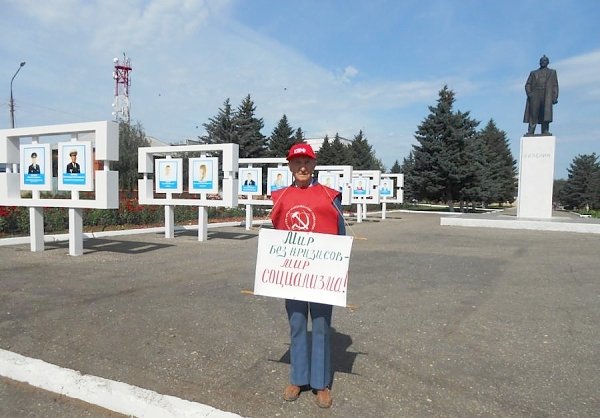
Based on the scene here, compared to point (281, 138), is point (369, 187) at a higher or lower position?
lower

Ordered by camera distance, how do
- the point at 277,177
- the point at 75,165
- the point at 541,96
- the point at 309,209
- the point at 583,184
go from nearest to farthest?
the point at 309,209, the point at 75,165, the point at 277,177, the point at 541,96, the point at 583,184

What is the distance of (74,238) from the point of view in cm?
987

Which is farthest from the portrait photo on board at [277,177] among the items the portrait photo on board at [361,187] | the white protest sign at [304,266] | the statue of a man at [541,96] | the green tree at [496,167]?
the green tree at [496,167]

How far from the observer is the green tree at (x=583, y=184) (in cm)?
5709

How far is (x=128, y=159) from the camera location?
27766mm

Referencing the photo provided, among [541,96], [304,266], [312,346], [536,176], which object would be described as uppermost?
[541,96]

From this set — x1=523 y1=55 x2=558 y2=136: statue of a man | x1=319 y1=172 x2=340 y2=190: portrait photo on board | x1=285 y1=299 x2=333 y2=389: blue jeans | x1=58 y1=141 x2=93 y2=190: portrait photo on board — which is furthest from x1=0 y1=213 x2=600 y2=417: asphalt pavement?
x1=523 y1=55 x2=558 y2=136: statue of a man

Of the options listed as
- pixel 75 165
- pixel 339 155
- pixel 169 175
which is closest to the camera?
pixel 75 165

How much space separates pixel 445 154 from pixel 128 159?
77.8 feet

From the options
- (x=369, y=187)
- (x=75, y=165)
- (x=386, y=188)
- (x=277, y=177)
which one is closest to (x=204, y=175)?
(x=75, y=165)

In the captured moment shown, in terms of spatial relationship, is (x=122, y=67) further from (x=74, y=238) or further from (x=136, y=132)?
(x=74, y=238)

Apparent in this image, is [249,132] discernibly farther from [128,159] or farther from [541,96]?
[541,96]

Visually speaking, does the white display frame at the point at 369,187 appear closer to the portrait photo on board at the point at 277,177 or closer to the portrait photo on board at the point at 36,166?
the portrait photo on board at the point at 277,177

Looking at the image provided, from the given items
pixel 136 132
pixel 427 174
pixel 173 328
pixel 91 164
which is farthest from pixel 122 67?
pixel 173 328
